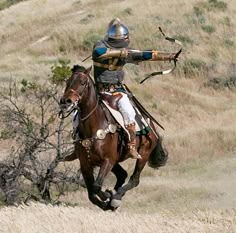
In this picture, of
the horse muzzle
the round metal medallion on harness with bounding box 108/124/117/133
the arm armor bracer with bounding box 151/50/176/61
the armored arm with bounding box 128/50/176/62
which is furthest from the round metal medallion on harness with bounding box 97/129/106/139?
the arm armor bracer with bounding box 151/50/176/61

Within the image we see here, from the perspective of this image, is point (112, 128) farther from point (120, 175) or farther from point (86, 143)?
point (120, 175)

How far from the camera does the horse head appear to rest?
10138mm

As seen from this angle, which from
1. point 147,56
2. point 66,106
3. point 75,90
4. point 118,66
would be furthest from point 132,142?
point 66,106

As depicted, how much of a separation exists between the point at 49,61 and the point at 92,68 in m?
28.6

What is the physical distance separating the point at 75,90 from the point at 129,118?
118cm

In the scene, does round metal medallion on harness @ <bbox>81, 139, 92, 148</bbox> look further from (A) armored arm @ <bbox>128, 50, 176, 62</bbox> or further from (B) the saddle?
(A) armored arm @ <bbox>128, 50, 176, 62</bbox>

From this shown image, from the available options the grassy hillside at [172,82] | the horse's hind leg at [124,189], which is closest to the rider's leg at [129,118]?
the horse's hind leg at [124,189]

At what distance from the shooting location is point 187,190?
21891mm

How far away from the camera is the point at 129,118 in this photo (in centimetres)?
1120

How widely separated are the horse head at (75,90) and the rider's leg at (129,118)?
86cm

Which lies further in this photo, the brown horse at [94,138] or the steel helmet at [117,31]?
the steel helmet at [117,31]

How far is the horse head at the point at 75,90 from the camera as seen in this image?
1014cm

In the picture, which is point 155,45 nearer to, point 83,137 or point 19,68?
point 19,68

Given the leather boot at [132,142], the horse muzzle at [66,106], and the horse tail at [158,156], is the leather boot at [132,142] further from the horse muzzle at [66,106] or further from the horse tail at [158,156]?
the horse muzzle at [66,106]
